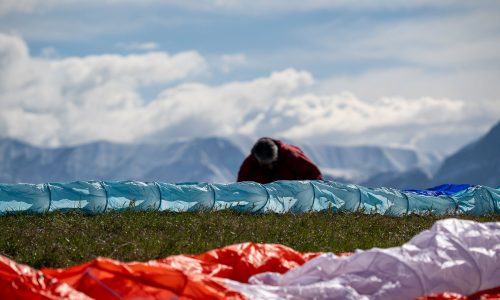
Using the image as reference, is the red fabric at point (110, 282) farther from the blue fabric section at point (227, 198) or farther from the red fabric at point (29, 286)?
the blue fabric section at point (227, 198)

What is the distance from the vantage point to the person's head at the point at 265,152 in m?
18.6

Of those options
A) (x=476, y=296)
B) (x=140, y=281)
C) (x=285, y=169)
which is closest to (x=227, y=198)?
(x=285, y=169)

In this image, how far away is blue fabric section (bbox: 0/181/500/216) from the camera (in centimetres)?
1571

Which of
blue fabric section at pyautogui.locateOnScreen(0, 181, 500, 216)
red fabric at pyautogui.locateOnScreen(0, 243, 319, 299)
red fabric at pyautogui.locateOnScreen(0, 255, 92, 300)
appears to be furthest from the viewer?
blue fabric section at pyautogui.locateOnScreen(0, 181, 500, 216)

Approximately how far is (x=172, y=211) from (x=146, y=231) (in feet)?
8.01

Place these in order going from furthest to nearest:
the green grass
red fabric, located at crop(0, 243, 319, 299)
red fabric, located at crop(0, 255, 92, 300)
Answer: the green grass → red fabric, located at crop(0, 243, 319, 299) → red fabric, located at crop(0, 255, 92, 300)

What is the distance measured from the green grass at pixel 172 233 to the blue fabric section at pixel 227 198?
57 cm

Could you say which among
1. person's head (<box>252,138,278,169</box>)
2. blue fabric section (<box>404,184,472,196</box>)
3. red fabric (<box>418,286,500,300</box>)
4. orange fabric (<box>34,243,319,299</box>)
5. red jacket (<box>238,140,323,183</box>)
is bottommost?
blue fabric section (<box>404,184,472,196</box>)

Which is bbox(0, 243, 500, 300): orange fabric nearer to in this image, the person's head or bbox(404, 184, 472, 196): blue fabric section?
the person's head

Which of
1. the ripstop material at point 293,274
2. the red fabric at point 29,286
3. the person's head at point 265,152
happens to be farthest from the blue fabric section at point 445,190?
the red fabric at point 29,286

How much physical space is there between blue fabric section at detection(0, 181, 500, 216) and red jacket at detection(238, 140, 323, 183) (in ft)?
5.12

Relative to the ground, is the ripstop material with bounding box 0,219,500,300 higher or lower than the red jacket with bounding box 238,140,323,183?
higher

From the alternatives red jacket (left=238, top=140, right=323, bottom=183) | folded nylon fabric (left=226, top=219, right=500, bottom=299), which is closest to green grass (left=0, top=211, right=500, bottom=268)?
folded nylon fabric (left=226, top=219, right=500, bottom=299)

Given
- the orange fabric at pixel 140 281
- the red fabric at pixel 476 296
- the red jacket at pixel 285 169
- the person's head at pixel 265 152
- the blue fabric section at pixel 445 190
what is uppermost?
the orange fabric at pixel 140 281
